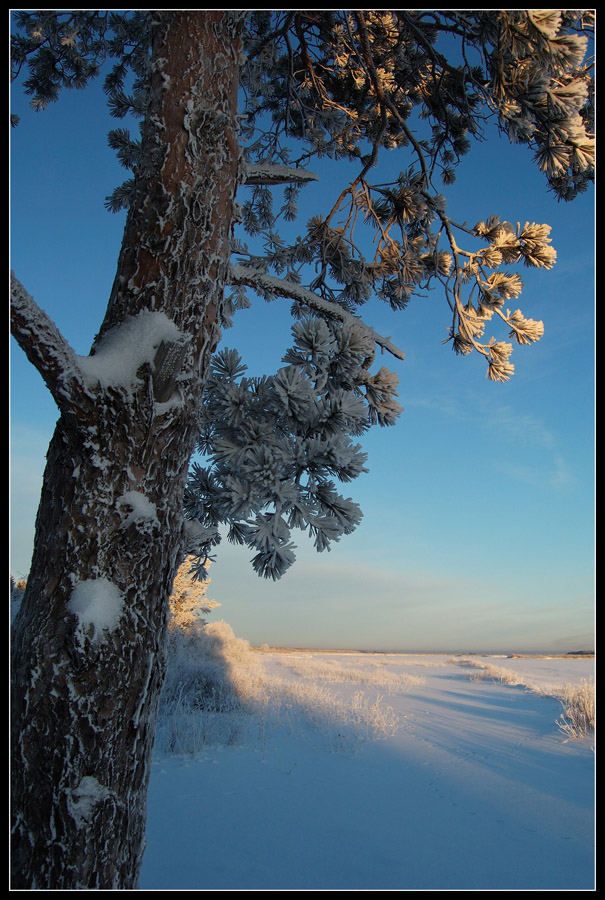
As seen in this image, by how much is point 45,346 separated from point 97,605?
84 centimetres

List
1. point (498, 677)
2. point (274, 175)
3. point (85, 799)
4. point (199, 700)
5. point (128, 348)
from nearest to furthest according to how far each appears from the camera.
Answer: point (85, 799) → point (128, 348) → point (274, 175) → point (199, 700) → point (498, 677)

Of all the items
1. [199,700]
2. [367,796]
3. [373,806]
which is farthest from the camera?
[199,700]

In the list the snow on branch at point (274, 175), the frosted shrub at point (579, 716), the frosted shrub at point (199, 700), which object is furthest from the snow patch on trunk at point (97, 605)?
the frosted shrub at point (579, 716)

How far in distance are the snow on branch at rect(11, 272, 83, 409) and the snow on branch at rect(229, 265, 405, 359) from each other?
3.30ft

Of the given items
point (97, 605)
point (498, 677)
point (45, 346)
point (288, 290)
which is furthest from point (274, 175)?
point (498, 677)

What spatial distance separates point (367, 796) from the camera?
14.3 ft

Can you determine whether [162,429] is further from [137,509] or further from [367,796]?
[367,796]

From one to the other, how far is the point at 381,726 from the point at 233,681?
12.0 ft

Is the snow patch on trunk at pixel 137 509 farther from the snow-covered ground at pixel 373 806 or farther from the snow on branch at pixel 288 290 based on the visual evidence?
the snow-covered ground at pixel 373 806

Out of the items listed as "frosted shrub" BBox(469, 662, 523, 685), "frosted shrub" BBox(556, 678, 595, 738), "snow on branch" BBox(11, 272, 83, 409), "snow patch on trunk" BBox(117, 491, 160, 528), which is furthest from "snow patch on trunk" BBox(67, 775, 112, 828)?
"frosted shrub" BBox(469, 662, 523, 685)

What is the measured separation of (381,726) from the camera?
6.46 meters

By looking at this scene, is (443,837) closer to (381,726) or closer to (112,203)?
(381,726)

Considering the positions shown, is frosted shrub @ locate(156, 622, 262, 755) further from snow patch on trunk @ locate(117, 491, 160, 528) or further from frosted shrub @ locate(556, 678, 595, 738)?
frosted shrub @ locate(556, 678, 595, 738)
